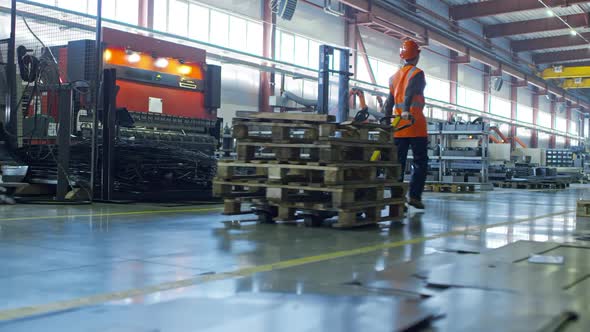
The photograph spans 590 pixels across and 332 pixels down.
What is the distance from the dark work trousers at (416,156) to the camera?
665 centimetres

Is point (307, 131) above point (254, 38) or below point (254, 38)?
below

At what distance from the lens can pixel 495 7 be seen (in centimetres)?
2233

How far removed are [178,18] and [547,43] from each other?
20022mm

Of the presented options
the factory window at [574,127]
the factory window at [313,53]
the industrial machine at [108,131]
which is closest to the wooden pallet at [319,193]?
the industrial machine at [108,131]

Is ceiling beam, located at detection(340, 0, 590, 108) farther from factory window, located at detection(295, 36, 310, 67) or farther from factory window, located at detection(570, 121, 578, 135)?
factory window, located at detection(570, 121, 578, 135)

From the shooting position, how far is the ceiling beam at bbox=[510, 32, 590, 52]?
2712 cm

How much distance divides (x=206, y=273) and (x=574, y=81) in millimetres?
34451

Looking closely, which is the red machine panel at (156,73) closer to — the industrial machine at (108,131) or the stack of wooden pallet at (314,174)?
the industrial machine at (108,131)

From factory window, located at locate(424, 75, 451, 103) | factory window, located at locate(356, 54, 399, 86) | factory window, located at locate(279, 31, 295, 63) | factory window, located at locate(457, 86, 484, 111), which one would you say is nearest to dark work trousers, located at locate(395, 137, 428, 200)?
factory window, located at locate(279, 31, 295, 63)

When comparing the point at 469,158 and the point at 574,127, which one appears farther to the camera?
the point at 574,127

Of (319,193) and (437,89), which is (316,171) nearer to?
(319,193)

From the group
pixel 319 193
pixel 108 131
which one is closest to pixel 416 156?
pixel 319 193

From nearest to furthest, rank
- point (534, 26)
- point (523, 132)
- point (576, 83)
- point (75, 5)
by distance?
point (75, 5) → point (534, 26) → point (576, 83) → point (523, 132)

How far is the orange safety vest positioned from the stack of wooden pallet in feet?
2.97
